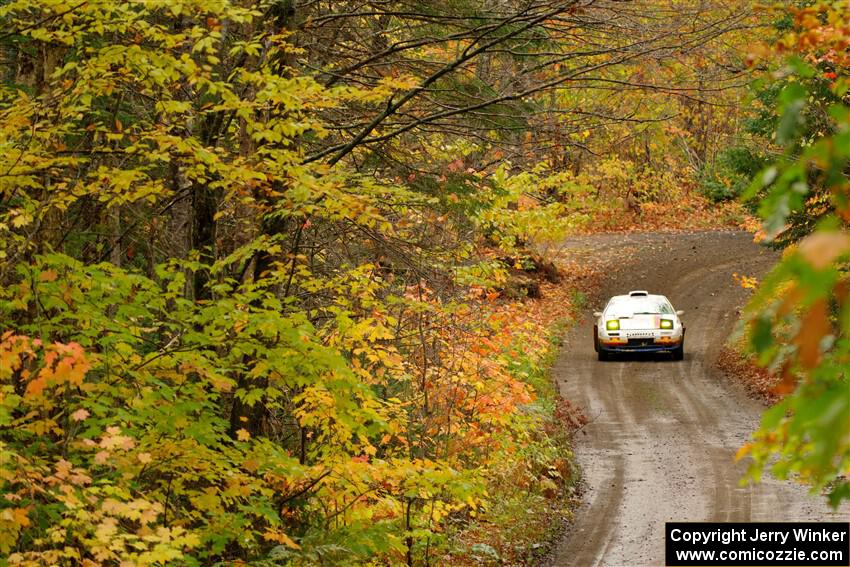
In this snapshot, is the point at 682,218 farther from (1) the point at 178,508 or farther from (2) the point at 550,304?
(1) the point at 178,508

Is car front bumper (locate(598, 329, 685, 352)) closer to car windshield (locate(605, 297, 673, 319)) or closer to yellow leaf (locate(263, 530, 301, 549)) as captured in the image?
car windshield (locate(605, 297, 673, 319))

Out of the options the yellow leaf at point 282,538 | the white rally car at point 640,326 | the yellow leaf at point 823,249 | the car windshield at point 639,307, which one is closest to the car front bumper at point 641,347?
the white rally car at point 640,326

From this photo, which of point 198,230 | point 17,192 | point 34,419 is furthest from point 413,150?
point 34,419

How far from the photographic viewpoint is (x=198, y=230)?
29.0 feet

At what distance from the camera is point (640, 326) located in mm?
24844

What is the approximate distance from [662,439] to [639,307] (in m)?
7.31

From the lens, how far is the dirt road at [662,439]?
12680mm

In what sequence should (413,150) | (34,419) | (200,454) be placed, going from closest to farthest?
(200,454), (34,419), (413,150)

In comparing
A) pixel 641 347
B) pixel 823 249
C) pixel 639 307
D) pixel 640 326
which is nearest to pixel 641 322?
pixel 640 326

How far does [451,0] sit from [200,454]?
19.1 feet

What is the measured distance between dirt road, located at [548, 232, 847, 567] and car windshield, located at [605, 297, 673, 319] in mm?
1466

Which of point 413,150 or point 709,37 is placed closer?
point 709,37

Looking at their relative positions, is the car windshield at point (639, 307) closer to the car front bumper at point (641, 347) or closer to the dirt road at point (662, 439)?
the car front bumper at point (641, 347)

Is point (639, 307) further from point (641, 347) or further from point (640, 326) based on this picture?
point (641, 347)
